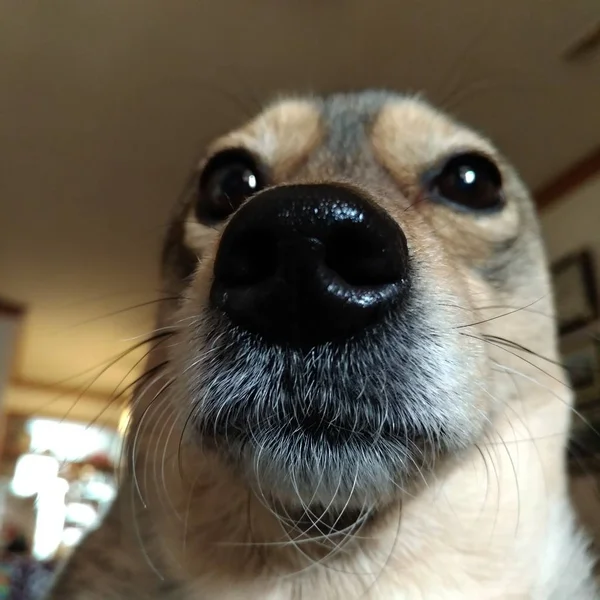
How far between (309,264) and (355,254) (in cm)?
6

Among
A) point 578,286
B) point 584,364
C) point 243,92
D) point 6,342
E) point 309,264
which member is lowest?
point 309,264

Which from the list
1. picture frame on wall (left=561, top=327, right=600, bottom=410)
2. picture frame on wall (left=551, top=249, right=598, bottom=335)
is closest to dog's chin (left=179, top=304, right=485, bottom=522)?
picture frame on wall (left=561, top=327, right=600, bottom=410)

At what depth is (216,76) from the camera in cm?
256

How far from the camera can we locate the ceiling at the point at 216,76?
87.7 inches

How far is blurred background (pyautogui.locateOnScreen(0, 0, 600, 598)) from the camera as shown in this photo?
86.7 inches

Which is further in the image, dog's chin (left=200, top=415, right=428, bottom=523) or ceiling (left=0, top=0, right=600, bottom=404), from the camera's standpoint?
ceiling (left=0, top=0, right=600, bottom=404)

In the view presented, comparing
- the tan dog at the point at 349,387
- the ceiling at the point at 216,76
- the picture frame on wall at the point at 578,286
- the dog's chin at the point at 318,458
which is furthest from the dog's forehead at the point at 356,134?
the picture frame on wall at the point at 578,286

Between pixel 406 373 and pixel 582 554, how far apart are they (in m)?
0.66

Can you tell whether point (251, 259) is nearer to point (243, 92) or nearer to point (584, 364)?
point (584, 364)

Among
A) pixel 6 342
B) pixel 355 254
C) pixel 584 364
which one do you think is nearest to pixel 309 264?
pixel 355 254

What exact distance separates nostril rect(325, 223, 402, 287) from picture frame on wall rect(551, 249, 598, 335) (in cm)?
176

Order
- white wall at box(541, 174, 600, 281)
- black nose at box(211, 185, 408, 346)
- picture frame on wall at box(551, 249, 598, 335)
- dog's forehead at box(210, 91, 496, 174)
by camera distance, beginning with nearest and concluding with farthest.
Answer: black nose at box(211, 185, 408, 346), dog's forehead at box(210, 91, 496, 174), picture frame on wall at box(551, 249, 598, 335), white wall at box(541, 174, 600, 281)

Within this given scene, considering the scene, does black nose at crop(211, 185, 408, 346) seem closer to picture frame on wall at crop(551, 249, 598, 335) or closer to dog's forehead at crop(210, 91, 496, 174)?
dog's forehead at crop(210, 91, 496, 174)

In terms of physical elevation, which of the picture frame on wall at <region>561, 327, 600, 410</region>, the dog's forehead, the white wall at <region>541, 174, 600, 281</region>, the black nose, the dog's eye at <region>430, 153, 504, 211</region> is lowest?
the black nose
